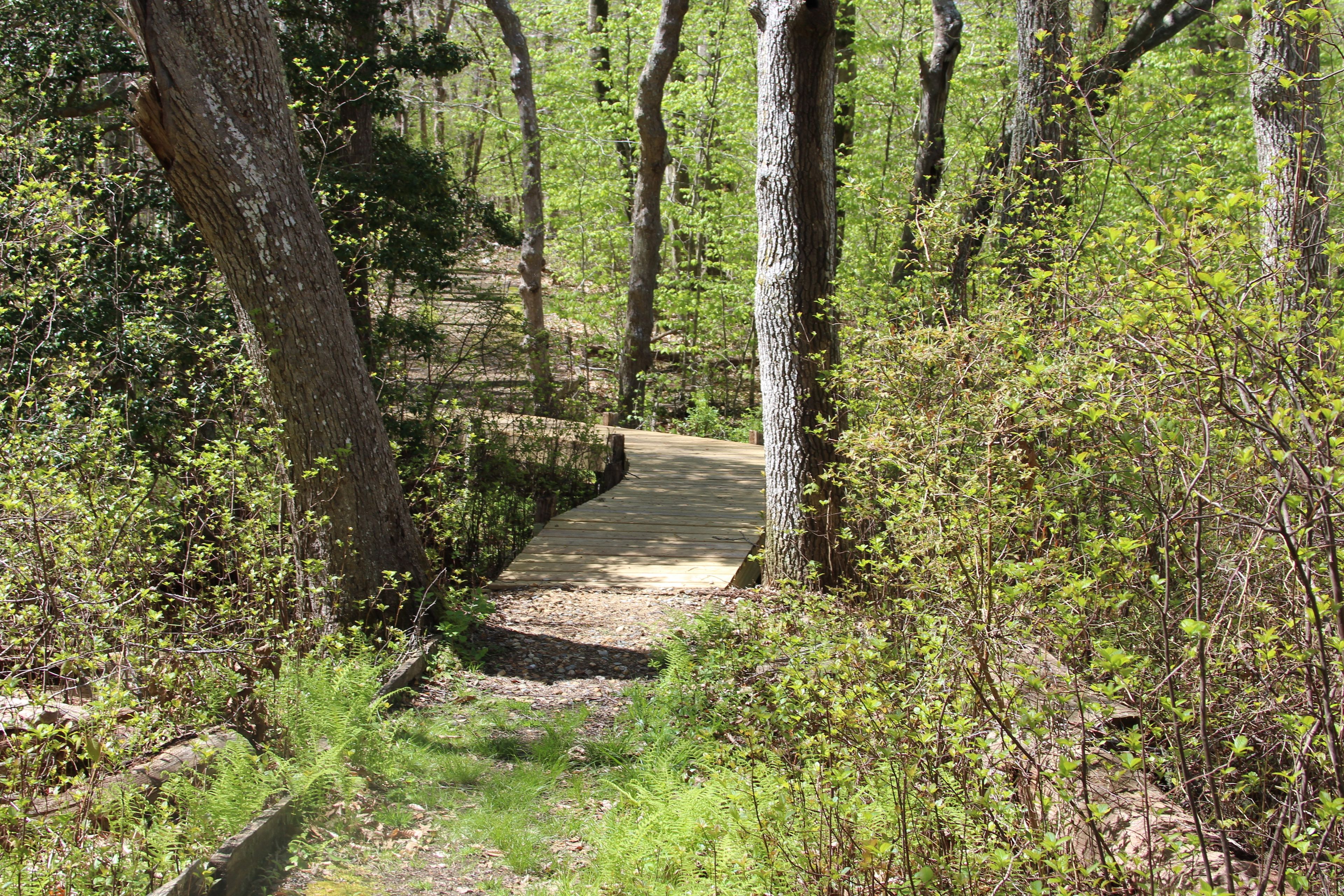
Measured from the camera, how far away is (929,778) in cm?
304

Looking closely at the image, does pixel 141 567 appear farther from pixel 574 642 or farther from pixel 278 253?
pixel 574 642

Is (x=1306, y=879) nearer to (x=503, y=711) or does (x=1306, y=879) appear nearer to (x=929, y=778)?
(x=929, y=778)

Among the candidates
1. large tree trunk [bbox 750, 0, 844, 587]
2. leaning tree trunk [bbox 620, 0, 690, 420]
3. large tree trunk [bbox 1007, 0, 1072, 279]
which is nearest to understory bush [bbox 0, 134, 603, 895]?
large tree trunk [bbox 750, 0, 844, 587]

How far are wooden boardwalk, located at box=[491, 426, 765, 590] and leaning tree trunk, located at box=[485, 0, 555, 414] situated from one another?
265 cm

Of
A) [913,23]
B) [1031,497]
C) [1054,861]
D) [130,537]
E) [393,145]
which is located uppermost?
[913,23]

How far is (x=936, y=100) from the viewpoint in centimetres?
984

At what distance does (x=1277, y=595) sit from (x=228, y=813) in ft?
12.7

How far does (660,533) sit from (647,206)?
687cm

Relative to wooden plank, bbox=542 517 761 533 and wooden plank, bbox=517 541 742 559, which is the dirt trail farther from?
wooden plank, bbox=542 517 761 533

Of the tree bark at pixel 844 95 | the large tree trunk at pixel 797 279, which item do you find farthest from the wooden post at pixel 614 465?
the tree bark at pixel 844 95

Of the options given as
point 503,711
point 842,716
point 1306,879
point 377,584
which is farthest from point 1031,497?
point 377,584

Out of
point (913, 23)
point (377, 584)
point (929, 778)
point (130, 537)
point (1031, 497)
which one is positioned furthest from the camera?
point (913, 23)

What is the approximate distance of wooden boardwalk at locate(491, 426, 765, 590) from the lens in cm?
759

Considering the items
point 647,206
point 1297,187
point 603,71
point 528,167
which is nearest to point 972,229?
point 1297,187
